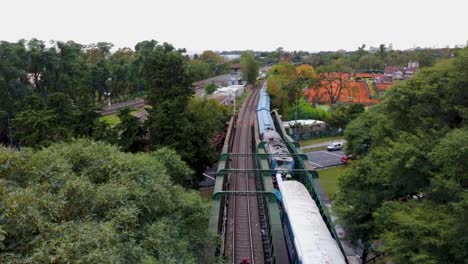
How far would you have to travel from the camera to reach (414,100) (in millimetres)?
16328

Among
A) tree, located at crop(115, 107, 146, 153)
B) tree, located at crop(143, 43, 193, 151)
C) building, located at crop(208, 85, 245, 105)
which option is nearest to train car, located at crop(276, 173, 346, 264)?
tree, located at crop(143, 43, 193, 151)

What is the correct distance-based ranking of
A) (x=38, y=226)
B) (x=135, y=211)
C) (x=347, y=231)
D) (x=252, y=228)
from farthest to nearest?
(x=252, y=228) < (x=347, y=231) < (x=135, y=211) < (x=38, y=226)

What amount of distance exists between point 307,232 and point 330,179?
16633 millimetres

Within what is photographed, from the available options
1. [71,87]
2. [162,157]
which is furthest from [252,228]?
[71,87]

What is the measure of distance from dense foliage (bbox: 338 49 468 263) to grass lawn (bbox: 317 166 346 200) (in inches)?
320

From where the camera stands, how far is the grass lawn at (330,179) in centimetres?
2682

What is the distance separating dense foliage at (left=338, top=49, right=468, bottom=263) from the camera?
34.1ft

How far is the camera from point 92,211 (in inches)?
358

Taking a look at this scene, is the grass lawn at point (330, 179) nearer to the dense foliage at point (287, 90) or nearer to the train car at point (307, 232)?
the train car at point (307, 232)

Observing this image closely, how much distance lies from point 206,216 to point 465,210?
831cm

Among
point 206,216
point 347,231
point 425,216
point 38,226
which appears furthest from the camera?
point 347,231

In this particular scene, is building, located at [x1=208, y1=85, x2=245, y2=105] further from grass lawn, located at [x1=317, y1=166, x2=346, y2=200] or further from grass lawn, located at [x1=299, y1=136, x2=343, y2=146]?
grass lawn, located at [x1=317, y1=166, x2=346, y2=200]

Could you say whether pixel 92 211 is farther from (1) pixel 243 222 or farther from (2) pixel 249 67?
(2) pixel 249 67

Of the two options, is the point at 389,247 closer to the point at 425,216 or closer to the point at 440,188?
the point at 425,216
